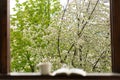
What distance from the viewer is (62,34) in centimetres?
295

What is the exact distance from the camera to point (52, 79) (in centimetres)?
165

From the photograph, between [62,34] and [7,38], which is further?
[62,34]

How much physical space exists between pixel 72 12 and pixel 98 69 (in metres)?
0.81

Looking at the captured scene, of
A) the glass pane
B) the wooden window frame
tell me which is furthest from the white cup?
the glass pane

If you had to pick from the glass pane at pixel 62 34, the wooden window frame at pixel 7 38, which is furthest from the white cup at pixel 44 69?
the glass pane at pixel 62 34

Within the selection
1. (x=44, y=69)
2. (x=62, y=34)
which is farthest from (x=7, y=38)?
(x=62, y=34)

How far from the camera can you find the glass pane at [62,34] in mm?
2914

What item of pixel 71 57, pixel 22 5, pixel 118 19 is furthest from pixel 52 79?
pixel 22 5

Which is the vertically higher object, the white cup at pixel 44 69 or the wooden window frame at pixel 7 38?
the wooden window frame at pixel 7 38

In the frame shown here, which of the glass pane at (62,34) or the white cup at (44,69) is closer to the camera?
the white cup at (44,69)

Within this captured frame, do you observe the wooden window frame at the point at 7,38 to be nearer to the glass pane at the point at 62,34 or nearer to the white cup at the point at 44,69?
the white cup at the point at 44,69

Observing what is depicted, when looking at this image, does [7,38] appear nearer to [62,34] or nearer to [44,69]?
[44,69]

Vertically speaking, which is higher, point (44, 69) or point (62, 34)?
point (62, 34)

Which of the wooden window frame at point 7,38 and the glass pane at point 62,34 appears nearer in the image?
the wooden window frame at point 7,38
